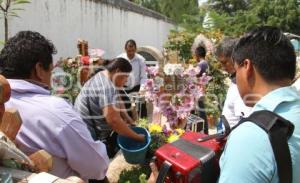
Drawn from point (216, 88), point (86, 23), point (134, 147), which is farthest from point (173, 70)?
point (86, 23)

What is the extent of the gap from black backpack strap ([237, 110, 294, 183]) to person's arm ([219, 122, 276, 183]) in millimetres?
15

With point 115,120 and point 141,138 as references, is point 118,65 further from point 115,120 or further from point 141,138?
point 141,138

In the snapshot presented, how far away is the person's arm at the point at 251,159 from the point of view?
115cm

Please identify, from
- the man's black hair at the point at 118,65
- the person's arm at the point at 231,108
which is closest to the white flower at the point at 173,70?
the man's black hair at the point at 118,65

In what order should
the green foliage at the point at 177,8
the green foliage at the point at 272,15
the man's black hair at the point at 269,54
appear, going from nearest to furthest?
the man's black hair at the point at 269,54, the green foliage at the point at 177,8, the green foliage at the point at 272,15

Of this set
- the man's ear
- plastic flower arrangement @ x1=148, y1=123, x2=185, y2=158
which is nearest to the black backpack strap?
the man's ear

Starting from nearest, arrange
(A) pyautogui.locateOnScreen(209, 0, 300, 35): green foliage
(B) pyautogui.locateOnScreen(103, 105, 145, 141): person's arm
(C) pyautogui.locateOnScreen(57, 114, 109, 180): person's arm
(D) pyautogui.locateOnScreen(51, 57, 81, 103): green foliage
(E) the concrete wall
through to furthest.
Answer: (C) pyautogui.locateOnScreen(57, 114, 109, 180): person's arm → (B) pyautogui.locateOnScreen(103, 105, 145, 141): person's arm → (D) pyautogui.locateOnScreen(51, 57, 81, 103): green foliage → (E) the concrete wall → (A) pyautogui.locateOnScreen(209, 0, 300, 35): green foliage

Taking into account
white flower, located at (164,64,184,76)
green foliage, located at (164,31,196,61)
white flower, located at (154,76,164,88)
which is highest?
green foliage, located at (164,31,196,61)

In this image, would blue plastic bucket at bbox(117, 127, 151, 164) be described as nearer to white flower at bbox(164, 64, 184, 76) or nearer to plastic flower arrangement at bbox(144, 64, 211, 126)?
plastic flower arrangement at bbox(144, 64, 211, 126)

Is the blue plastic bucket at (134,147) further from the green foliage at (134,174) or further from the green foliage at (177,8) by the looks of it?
the green foliage at (177,8)

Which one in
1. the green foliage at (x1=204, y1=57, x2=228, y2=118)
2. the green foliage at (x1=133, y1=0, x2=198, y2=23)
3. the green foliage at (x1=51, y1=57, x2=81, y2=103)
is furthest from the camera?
the green foliage at (x1=133, y1=0, x2=198, y2=23)

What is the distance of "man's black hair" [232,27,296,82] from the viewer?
→ 4.27ft

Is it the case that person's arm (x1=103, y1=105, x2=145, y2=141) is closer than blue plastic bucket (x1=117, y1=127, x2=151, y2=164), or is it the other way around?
person's arm (x1=103, y1=105, x2=145, y2=141)

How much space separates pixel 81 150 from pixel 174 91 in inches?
68.8
